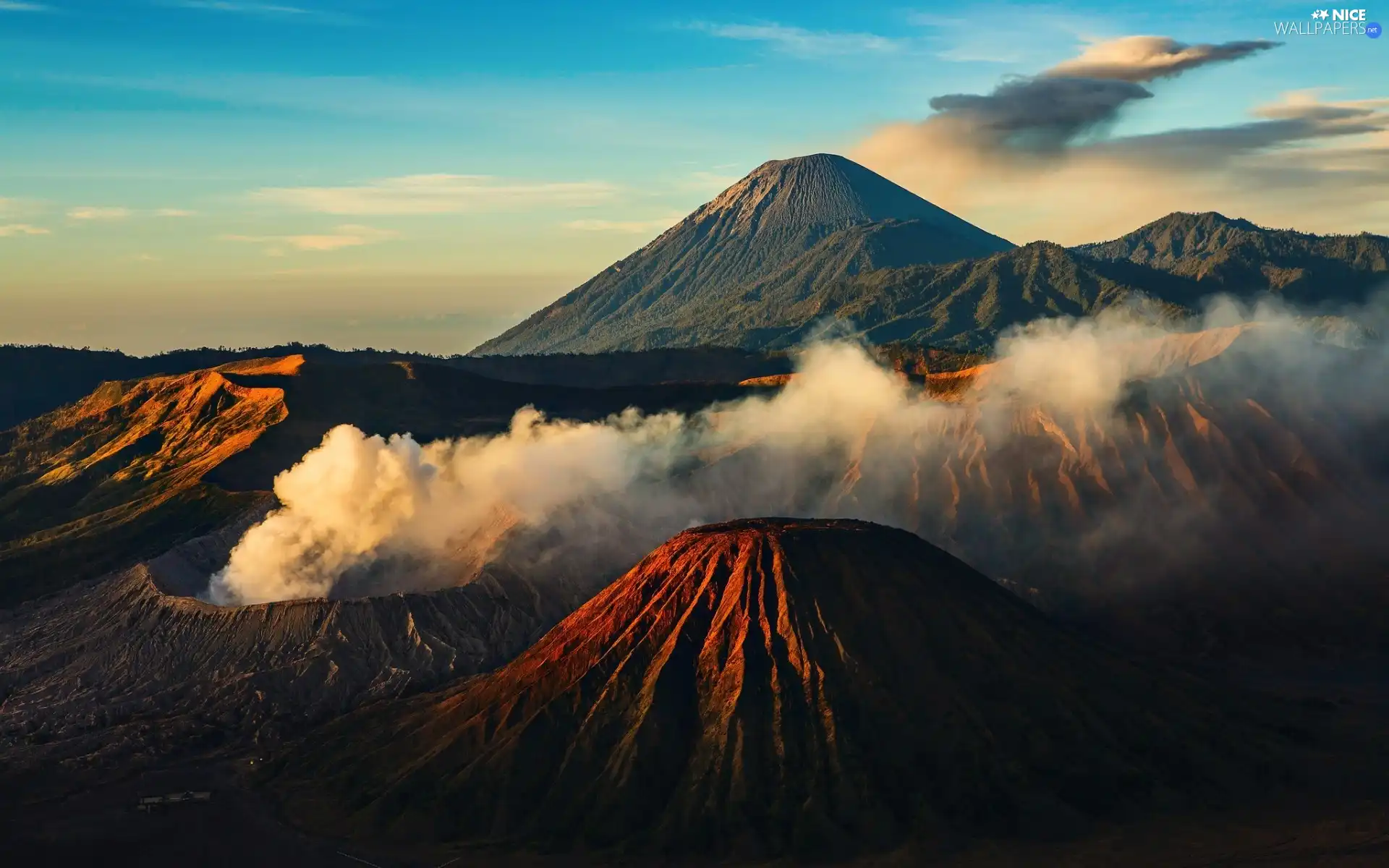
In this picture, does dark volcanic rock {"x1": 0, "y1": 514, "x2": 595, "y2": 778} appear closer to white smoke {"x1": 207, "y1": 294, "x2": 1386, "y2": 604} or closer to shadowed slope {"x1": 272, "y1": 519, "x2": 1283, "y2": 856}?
white smoke {"x1": 207, "y1": 294, "x2": 1386, "y2": 604}

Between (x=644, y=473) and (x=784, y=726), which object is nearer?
(x=784, y=726)

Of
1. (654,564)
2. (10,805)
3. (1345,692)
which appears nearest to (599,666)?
(654,564)

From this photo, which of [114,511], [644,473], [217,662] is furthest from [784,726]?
[114,511]

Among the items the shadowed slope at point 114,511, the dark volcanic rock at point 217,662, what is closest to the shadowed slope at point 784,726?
the dark volcanic rock at point 217,662

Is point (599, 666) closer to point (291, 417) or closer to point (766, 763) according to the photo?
point (766, 763)

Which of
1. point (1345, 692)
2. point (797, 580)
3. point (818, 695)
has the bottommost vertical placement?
point (1345, 692)

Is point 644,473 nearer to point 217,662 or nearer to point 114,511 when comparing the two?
point 217,662
